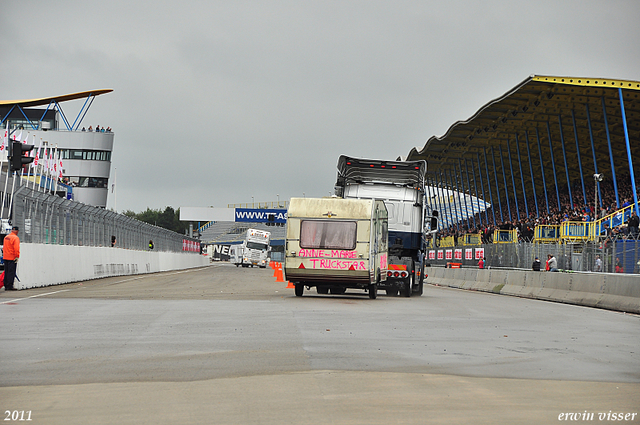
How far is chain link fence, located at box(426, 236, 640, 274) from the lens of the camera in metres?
24.9

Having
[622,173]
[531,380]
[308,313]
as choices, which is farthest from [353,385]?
[622,173]

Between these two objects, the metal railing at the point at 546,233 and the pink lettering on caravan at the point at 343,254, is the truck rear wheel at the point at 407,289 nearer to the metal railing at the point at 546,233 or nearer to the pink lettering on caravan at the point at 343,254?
the pink lettering on caravan at the point at 343,254

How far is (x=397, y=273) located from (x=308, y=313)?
29.4 feet

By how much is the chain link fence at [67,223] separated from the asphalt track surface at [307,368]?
9.71m

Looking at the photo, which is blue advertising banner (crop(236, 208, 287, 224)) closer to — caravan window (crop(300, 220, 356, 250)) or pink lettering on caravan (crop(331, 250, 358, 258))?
caravan window (crop(300, 220, 356, 250))

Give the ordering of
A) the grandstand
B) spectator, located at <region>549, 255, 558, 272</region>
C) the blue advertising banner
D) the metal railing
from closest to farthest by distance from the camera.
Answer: spectator, located at <region>549, 255, 558, 272</region> < the metal railing < the grandstand < the blue advertising banner

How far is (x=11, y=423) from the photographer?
5.84 m

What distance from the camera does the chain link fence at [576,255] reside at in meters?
24.9

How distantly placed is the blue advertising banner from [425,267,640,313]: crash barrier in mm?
63162

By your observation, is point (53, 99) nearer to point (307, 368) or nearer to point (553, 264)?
point (553, 264)

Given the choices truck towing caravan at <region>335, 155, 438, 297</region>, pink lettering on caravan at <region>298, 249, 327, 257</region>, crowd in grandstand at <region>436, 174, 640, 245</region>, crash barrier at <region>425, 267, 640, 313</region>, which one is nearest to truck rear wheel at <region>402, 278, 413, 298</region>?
truck towing caravan at <region>335, 155, 438, 297</region>

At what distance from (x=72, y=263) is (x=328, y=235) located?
12.8 metres

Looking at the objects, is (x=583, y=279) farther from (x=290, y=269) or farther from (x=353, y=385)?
(x=353, y=385)

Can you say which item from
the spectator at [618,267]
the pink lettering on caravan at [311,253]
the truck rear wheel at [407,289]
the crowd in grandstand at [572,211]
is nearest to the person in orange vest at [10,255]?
the pink lettering on caravan at [311,253]
